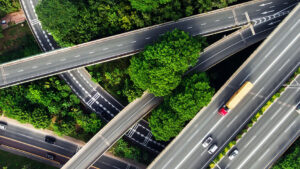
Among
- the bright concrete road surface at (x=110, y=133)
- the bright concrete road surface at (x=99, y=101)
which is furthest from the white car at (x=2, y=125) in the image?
the bright concrete road surface at (x=110, y=133)

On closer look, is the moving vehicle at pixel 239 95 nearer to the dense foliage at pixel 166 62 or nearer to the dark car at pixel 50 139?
the dense foliage at pixel 166 62

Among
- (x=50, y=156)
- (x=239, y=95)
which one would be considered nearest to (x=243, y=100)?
(x=239, y=95)

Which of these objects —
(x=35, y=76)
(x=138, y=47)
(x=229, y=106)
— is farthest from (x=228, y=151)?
(x=35, y=76)

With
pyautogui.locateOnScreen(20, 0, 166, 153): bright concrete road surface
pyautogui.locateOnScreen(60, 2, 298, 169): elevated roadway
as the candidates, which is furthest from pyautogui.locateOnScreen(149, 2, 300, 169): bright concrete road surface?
pyautogui.locateOnScreen(20, 0, 166, 153): bright concrete road surface

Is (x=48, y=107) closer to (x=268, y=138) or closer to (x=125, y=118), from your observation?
(x=125, y=118)

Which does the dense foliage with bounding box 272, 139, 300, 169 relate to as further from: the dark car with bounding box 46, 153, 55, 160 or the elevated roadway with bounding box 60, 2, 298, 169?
the dark car with bounding box 46, 153, 55, 160

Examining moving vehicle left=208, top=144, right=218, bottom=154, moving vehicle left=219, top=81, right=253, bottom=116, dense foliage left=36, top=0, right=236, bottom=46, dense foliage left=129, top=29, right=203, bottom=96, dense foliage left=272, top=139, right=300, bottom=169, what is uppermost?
dense foliage left=36, top=0, right=236, bottom=46
